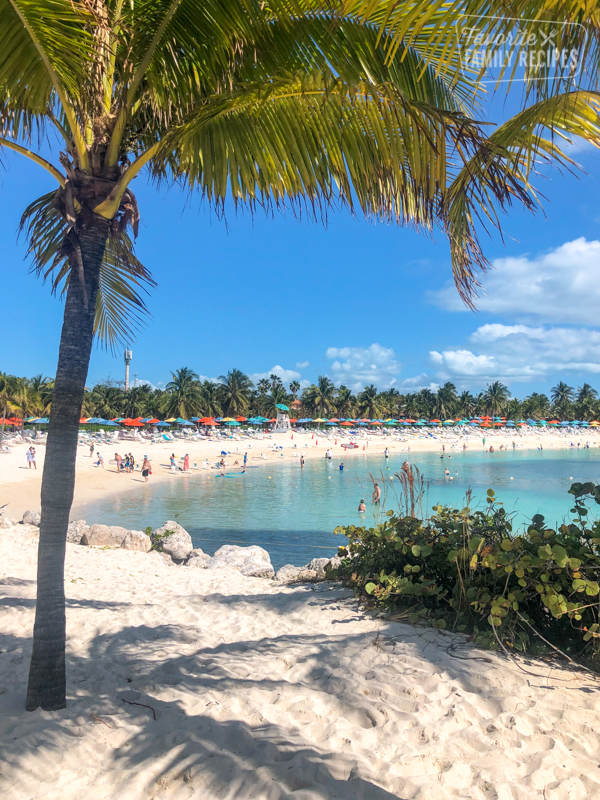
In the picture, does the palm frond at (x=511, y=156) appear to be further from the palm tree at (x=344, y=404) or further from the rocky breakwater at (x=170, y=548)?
the palm tree at (x=344, y=404)

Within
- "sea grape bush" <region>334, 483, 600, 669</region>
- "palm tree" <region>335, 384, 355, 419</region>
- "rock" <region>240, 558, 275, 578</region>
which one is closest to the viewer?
"sea grape bush" <region>334, 483, 600, 669</region>

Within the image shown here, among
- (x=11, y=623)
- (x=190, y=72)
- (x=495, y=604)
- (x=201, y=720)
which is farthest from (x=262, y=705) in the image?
(x=190, y=72)

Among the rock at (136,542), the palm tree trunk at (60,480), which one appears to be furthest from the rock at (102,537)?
the palm tree trunk at (60,480)

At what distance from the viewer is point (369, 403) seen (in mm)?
77188

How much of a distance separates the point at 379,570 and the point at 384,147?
12.2 ft

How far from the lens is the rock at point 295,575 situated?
6.34 m

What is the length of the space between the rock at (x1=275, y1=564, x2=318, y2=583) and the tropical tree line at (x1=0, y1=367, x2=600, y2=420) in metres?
34.0

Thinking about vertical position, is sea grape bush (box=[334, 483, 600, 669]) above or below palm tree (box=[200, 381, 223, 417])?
below

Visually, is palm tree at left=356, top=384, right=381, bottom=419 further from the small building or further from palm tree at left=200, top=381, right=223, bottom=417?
palm tree at left=200, top=381, right=223, bottom=417

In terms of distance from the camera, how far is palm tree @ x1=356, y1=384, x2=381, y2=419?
76.9 m

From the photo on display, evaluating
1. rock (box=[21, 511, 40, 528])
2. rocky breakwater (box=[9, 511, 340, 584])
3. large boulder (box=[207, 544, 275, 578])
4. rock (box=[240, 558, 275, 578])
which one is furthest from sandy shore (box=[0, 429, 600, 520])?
rock (box=[240, 558, 275, 578])

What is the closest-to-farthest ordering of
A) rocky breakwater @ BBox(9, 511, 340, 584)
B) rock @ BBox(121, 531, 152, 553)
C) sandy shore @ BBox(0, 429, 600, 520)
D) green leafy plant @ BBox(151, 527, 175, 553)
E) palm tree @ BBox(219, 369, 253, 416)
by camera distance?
1. rocky breakwater @ BBox(9, 511, 340, 584)
2. rock @ BBox(121, 531, 152, 553)
3. green leafy plant @ BBox(151, 527, 175, 553)
4. sandy shore @ BBox(0, 429, 600, 520)
5. palm tree @ BBox(219, 369, 253, 416)

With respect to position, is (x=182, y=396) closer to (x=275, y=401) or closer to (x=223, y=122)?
(x=275, y=401)

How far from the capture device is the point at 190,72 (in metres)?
2.69
